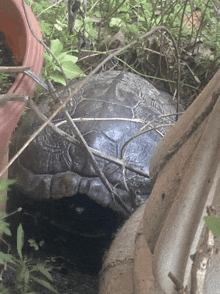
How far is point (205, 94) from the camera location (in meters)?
0.52

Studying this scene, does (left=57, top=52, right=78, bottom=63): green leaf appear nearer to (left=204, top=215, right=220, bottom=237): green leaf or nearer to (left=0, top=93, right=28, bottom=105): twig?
(left=0, top=93, right=28, bottom=105): twig

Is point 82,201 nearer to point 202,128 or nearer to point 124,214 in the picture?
point 124,214

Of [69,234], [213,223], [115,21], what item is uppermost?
[115,21]

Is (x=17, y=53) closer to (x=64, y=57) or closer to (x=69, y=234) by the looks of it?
(x=64, y=57)

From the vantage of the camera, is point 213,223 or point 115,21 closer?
point 213,223

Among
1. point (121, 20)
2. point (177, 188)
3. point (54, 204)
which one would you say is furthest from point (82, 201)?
point (121, 20)

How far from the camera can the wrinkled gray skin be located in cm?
107

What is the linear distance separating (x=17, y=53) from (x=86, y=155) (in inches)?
16.3

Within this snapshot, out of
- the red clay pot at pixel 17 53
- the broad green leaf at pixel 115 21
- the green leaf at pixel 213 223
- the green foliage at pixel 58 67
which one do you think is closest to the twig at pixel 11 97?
the red clay pot at pixel 17 53

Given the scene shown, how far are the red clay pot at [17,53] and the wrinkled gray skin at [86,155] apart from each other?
176 millimetres

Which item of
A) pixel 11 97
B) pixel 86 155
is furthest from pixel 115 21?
pixel 11 97

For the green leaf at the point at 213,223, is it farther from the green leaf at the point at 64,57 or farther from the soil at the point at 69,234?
the green leaf at the point at 64,57

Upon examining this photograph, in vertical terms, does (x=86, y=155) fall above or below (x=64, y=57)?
below

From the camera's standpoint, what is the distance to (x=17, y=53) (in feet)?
3.65
